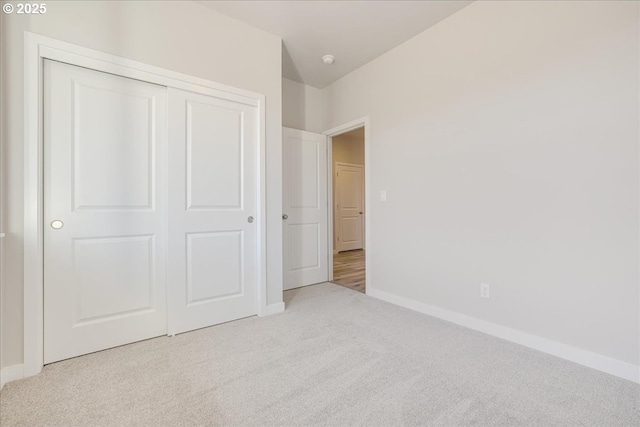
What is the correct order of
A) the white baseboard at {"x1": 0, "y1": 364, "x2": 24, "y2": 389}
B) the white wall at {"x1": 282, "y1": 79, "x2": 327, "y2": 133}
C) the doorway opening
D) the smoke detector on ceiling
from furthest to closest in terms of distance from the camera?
the doorway opening, the white wall at {"x1": 282, "y1": 79, "x2": 327, "y2": 133}, the smoke detector on ceiling, the white baseboard at {"x1": 0, "y1": 364, "x2": 24, "y2": 389}

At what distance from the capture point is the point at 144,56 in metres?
2.04

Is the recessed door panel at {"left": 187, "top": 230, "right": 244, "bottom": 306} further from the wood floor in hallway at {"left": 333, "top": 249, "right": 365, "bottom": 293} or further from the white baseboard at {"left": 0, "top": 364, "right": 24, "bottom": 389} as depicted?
the wood floor in hallway at {"left": 333, "top": 249, "right": 365, "bottom": 293}

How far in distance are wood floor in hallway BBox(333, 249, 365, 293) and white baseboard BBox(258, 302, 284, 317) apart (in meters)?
1.11

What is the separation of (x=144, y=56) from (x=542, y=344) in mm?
3472

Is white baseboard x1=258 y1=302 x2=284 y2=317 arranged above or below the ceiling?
below

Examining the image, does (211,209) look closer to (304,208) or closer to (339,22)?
(304,208)

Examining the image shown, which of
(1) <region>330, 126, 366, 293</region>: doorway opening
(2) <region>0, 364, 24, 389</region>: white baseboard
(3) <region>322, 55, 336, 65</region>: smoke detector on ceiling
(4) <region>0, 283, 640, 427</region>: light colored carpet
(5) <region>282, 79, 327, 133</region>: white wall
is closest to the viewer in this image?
(4) <region>0, 283, 640, 427</region>: light colored carpet

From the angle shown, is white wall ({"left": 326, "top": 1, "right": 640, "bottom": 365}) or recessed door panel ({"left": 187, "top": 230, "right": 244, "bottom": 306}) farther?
recessed door panel ({"left": 187, "top": 230, "right": 244, "bottom": 306})

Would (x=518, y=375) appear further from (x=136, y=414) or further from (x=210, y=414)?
(x=136, y=414)

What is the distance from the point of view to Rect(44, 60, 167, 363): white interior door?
70.0 inches

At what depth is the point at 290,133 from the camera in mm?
3482

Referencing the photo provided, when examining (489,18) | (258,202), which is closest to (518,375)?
(258,202)

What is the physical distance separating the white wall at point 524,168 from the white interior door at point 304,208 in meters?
1.07

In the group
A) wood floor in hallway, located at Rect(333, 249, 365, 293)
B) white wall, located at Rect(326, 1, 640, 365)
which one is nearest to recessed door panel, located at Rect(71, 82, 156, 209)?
white wall, located at Rect(326, 1, 640, 365)
